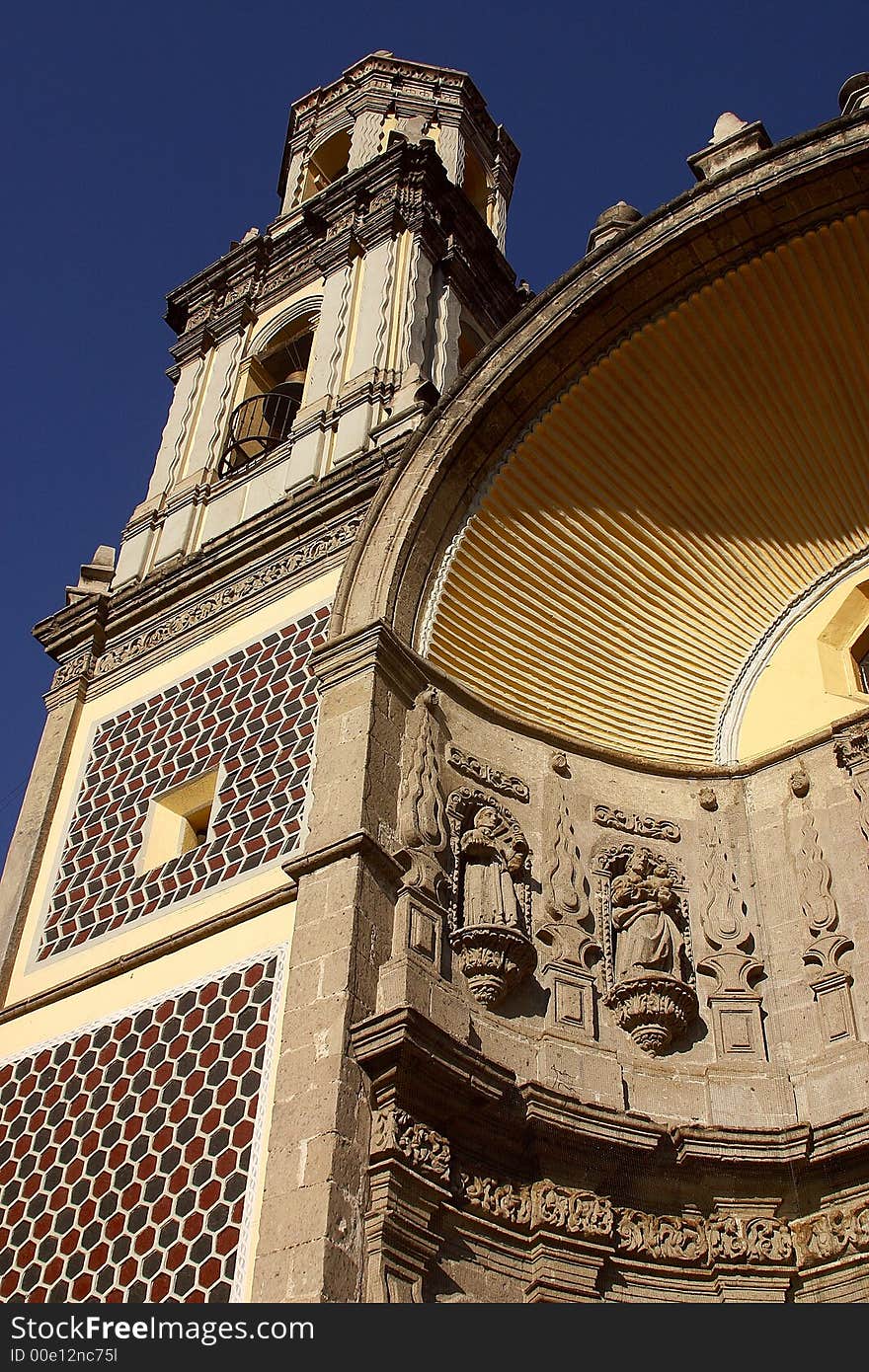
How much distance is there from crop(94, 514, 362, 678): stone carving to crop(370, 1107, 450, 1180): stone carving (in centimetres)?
449

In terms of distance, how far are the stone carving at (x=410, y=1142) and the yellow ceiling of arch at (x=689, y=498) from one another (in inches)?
149

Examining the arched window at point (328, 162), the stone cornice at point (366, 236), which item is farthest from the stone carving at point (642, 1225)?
the arched window at point (328, 162)

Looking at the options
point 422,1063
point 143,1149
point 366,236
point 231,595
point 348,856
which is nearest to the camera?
point 422,1063

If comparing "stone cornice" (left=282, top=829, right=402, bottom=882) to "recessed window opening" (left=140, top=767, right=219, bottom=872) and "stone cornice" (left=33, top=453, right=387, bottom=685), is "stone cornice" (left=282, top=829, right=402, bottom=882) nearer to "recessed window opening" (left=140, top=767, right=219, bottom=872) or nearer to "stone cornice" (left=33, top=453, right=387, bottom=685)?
"recessed window opening" (left=140, top=767, right=219, bottom=872)

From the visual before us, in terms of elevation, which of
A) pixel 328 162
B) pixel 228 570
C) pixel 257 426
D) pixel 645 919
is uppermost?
pixel 328 162

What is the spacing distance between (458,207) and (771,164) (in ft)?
15.3

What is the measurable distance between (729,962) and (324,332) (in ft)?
23.1

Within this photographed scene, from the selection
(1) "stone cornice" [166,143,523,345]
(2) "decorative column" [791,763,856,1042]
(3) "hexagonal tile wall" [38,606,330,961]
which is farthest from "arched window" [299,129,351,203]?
(2) "decorative column" [791,763,856,1042]

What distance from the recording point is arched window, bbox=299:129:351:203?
17.6 metres

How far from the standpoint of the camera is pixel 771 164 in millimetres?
10359

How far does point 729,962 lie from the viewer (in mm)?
8586

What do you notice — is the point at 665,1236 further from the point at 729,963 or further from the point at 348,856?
the point at 348,856

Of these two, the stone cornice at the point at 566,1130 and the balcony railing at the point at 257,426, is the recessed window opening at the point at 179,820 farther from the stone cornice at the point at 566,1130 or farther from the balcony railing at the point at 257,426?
the balcony railing at the point at 257,426

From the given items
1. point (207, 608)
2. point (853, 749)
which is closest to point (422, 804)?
point (853, 749)
